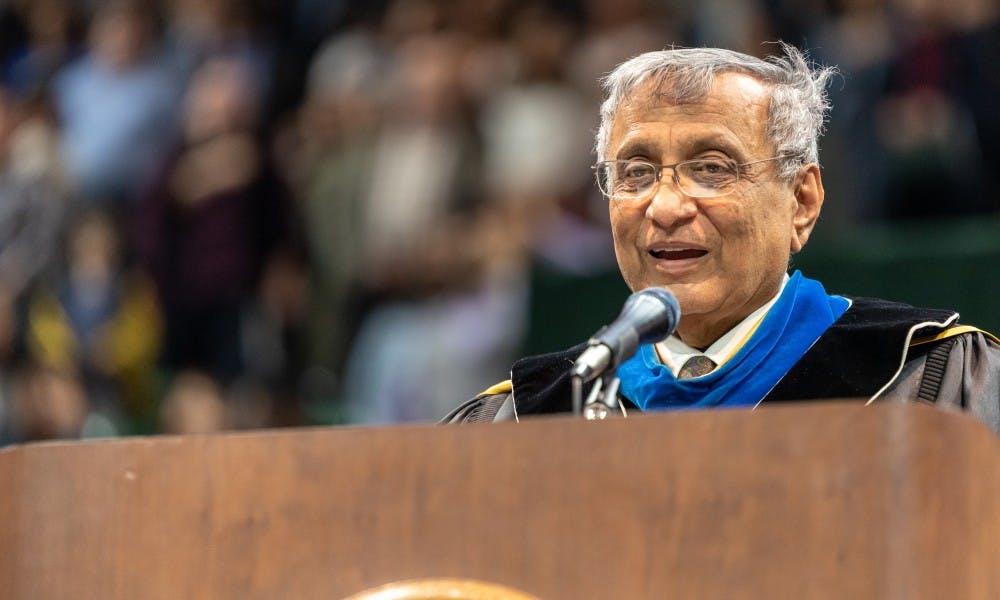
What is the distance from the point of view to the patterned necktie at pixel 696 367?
303 centimetres

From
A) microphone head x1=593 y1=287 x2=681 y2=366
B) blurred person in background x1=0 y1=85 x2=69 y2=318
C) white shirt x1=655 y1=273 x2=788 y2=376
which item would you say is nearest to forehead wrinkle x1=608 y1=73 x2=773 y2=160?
white shirt x1=655 y1=273 x2=788 y2=376

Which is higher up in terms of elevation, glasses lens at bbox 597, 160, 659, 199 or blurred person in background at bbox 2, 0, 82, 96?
blurred person in background at bbox 2, 0, 82, 96

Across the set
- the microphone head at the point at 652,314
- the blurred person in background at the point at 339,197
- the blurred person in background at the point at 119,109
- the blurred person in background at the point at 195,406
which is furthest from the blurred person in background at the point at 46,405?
the microphone head at the point at 652,314

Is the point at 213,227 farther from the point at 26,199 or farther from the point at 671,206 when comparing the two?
the point at 671,206

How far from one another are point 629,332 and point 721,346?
85 centimetres

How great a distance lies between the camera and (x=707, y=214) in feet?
9.70

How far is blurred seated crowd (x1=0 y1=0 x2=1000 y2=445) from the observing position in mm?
5629

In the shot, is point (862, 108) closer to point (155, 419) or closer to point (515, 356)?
point (515, 356)

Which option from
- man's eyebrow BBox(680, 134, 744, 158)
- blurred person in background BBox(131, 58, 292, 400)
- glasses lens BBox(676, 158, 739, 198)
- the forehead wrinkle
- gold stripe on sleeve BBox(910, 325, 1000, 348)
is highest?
blurred person in background BBox(131, 58, 292, 400)

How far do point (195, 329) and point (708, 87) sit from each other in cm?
494

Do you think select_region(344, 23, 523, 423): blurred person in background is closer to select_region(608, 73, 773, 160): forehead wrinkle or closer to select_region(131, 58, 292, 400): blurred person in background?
select_region(131, 58, 292, 400): blurred person in background

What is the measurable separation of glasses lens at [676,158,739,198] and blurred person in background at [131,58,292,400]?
15.0 feet

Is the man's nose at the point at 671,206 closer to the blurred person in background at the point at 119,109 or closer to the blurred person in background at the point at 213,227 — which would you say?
the blurred person in background at the point at 213,227

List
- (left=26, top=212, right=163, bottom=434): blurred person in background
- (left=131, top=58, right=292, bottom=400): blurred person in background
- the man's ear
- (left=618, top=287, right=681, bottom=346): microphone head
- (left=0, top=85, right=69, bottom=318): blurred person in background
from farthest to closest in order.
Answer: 1. (left=0, top=85, right=69, bottom=318): blurred person in background
2. (left=26, top=212, right=163, bottom=434): blurred person in background
3. (left=131, top=58, right=292, bottom=400): blurred person in background
4. the man's ear
5. (left=618, top=287, right=681, bottom=346): microphone head
